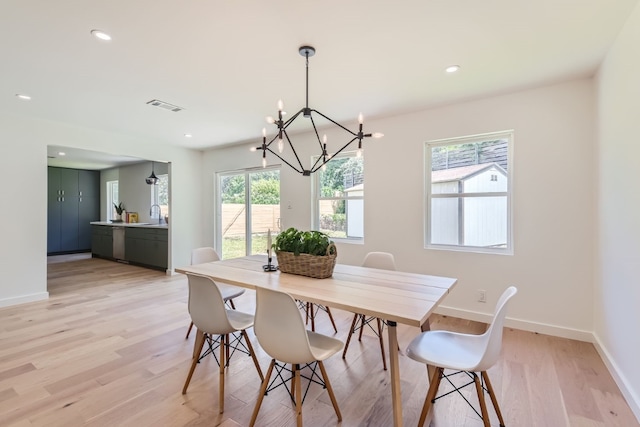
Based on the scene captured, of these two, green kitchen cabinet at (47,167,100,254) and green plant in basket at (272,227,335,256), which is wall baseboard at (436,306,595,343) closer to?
green plant in basket at (272,227,335,256)

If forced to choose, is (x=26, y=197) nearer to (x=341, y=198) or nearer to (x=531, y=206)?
(x=341, y=198)

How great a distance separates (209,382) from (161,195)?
5.81 metres

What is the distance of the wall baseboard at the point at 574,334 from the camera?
1.90 metres

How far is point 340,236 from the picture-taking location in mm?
4363

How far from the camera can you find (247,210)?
559cm

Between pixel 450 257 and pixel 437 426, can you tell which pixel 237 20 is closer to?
pixel 437 426

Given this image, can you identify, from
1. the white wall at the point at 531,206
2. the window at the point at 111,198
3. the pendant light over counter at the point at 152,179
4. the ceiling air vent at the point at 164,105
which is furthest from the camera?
the window at the point at 111,198

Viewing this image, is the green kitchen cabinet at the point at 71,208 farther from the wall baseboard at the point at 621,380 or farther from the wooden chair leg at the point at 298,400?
the wall baseboard at the point at 621,380

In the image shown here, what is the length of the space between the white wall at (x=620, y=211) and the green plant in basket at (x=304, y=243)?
6.36 feet

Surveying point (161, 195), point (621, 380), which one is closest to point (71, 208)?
point (161, 195)

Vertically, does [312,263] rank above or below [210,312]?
above

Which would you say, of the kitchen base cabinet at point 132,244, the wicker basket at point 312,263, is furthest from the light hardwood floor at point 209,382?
the kitchen base cabinet at point 132,244

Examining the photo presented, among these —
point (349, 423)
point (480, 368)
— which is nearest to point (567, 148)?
point (480, 368)

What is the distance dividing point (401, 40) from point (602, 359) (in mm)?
2988
